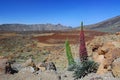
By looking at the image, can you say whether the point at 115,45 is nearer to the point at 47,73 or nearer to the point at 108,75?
the point at 108,75

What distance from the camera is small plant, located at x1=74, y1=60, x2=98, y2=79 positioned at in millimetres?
12891

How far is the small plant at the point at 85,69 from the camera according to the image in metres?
12.9

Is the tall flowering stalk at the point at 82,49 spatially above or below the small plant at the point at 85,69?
above

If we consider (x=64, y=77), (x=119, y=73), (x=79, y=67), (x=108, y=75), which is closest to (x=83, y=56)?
(x=79, y=67)

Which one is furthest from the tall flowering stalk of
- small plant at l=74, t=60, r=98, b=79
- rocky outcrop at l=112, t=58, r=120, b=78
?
rocky outcrop at l=112, t=58, r=120, b=78

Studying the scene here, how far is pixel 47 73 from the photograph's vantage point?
1422cm

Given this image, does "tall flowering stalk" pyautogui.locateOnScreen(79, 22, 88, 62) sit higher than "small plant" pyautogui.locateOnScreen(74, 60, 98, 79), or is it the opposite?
"tall flowering stalk" pyautogui.locateOnScreen(79, 22, 88, 62)

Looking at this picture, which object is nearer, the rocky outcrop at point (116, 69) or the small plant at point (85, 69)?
the rocky outcrop at point (116, 69)

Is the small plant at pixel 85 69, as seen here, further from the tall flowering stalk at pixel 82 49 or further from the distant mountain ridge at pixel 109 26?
the distant mountain ridge at pixel 109 26

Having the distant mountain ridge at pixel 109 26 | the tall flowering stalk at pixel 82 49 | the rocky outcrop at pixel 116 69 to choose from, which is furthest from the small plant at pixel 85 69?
the distant mountain ridge at pixel 109 26

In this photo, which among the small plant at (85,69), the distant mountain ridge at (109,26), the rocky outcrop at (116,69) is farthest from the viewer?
the distant mountain ridge at (109,26)

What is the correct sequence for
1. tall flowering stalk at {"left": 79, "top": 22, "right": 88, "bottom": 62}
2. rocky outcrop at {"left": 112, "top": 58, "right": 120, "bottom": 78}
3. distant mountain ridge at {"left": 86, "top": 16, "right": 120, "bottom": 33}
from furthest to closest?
distant mountain ridge at {"left": 86, "top": 16, "right": 120, "bottom": 33} < tall flowering stalk at {"left": 79, "top": 22, "right": 88, "bottom": 62} < rocky outcrop at {"left": 112, "top": 58, "right": 120, "bottom": 78}

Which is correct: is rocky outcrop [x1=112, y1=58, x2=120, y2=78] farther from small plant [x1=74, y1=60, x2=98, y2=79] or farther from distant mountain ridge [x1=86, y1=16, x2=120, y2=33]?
distant mountain ridge [x1=86, y1=16, x2=120, y2=33]

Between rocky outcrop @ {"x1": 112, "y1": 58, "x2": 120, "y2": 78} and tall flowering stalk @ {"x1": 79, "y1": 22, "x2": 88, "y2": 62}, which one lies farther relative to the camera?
tall flowering stalk @ {"x1": 79, "y1": 22, "x2": 88, "y2": 62}
